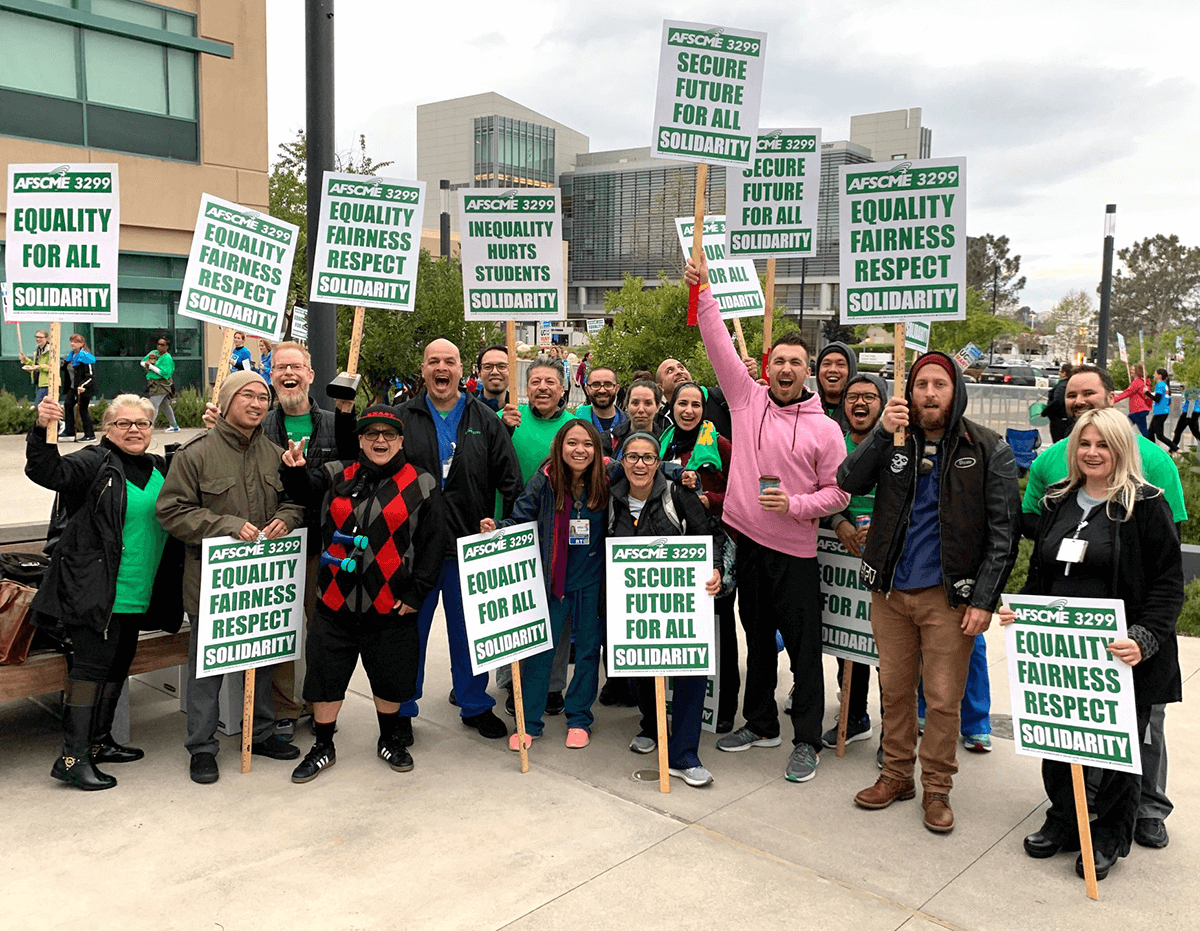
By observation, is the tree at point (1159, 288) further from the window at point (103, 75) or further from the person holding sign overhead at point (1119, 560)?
the person holding sign overhead at point (1119, 560)

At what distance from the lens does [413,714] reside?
5.63 meters

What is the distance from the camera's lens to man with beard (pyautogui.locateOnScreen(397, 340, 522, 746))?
18.3ft

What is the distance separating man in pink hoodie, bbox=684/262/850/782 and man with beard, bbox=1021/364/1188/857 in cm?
91

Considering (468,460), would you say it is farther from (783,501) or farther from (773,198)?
(773,198)

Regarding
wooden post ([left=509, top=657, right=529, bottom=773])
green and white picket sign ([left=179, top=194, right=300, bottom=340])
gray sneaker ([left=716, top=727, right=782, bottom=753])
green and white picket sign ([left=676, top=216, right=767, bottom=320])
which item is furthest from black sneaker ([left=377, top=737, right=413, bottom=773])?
green and white picket sign ([left=676, top=216, right=767, bottom=320])

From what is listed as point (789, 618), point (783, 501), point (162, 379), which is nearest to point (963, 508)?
point (783, 501)

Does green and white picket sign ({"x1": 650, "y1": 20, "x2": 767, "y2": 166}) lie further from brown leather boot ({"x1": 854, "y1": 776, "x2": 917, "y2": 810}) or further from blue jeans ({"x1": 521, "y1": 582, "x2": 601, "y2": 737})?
brown leather boot ({"x1": 854, "y1": 776, "x2": 917, "y2": 810})

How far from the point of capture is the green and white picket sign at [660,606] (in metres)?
5.13

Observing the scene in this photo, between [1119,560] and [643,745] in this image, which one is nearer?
[1119,560]

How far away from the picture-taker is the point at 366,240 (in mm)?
6324

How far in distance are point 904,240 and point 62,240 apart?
4504mm

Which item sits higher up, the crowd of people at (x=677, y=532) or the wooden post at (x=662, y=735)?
the crowd of people at (x=677, y=532)

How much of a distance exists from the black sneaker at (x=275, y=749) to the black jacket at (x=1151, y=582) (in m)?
3.99

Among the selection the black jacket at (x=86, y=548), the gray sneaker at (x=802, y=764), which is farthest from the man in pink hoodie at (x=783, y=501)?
the black jacket at (x=86, y=548)
